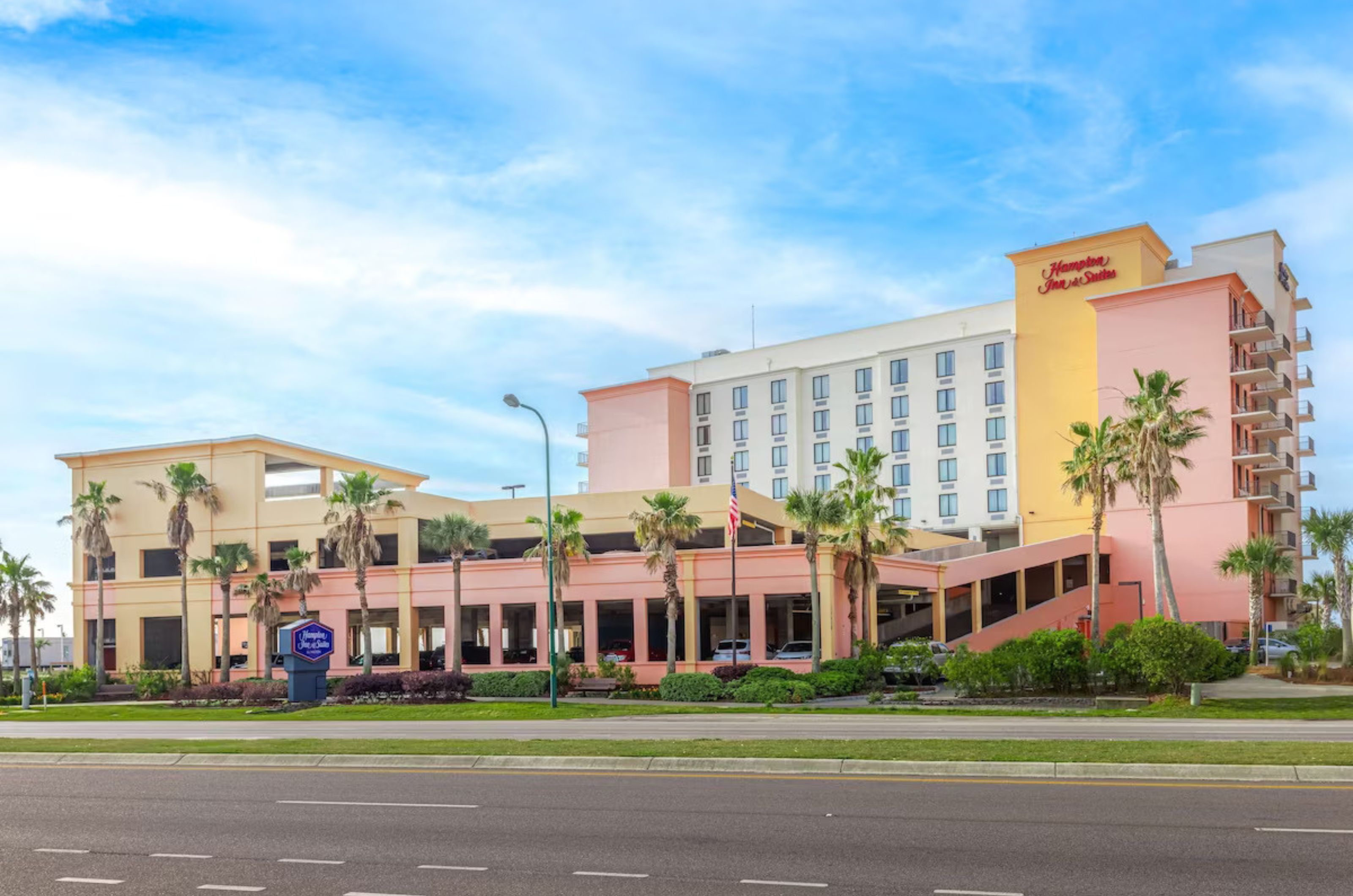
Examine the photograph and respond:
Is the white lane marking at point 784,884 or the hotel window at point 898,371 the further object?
the hotel window at point 898,371

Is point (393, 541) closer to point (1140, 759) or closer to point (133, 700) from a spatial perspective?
point (133, 700)

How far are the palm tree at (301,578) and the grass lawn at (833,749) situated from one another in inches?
1421

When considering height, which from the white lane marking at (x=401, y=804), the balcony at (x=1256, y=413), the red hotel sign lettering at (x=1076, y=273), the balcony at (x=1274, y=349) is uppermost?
the red hotel sign lettering at (x=1076, y=273)

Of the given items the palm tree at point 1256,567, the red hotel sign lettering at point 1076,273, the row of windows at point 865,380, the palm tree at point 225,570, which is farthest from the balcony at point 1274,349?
the palm tree at point 225,570

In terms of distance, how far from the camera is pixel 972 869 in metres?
10.3

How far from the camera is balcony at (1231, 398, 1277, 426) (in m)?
79.2

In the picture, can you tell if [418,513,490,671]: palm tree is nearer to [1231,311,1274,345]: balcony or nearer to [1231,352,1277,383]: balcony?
[1231,352,1277,383]: balcony

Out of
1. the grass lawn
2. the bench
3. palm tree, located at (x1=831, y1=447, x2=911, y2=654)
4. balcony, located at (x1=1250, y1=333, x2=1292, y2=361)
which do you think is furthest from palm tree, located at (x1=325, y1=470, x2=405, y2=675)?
balcony, located at (x1=1250, y1=333, x2=1292, y2=361)

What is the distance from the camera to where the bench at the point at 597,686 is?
5022cm

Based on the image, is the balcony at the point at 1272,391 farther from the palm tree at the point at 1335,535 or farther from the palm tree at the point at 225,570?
the palm tree at the point at 225,570

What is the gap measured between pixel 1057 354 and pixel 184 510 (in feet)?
197

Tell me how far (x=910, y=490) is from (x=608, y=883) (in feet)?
286

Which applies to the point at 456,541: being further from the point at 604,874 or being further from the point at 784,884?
the point at 784,884

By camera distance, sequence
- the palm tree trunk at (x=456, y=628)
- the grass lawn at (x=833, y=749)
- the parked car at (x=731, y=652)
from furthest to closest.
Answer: the palm tree trunk at (x=456, y=628), the parked car at (x=731, y=652), the grass lawn at (x=833, y=749)
